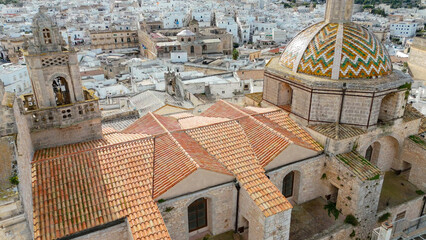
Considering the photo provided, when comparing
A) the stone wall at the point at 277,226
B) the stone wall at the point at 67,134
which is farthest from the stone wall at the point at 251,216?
the stone wall at the point at 67,134

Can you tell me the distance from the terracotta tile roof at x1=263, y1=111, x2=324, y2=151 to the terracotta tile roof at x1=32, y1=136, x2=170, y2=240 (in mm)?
5774

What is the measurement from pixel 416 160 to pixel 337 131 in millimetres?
4788

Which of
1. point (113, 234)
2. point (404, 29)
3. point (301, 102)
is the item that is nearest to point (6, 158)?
point (113, 234)

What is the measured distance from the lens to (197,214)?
35.4ft

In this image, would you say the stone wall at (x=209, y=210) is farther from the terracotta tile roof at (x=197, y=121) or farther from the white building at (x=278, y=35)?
the white building at (x=278, y=35)

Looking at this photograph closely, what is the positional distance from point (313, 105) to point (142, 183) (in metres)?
7.55

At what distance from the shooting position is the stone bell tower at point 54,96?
32.2 ft

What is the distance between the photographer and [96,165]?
971 cm

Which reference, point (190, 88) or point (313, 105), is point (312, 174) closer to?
point (313, 105)

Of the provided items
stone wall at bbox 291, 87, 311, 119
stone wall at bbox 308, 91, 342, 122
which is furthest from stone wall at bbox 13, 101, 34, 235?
stone wall at bbox 308, 91, 342, 122

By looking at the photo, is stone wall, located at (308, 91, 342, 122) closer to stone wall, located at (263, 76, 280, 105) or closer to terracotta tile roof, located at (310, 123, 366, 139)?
terracotta tile roof, located at (310, 123, 366, 139)

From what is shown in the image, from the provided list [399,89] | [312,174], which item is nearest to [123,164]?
[312,174]

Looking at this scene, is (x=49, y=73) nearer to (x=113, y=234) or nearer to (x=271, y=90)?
(x=113, y=234)

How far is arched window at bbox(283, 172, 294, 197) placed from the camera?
12438mm
